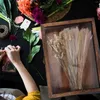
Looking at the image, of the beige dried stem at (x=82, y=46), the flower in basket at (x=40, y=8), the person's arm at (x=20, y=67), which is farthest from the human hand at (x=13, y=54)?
the beige dried stem at (x=82, y=46)

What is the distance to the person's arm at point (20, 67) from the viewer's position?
123cm

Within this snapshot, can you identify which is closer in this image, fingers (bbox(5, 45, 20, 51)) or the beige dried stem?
the beige dried stem

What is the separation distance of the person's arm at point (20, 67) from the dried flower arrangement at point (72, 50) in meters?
0.21

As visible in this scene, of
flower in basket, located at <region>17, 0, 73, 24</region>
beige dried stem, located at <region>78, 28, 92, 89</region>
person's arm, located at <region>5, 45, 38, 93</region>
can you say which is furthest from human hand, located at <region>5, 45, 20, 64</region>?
A: beige dried stem, located at <region>78, 28, 92, 89</region>

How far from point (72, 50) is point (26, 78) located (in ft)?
0.97

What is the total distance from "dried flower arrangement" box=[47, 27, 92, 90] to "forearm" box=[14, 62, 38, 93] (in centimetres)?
20

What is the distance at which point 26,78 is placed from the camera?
1245 mm

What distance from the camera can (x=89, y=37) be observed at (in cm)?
116

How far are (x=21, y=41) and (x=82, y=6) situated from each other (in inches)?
16.1

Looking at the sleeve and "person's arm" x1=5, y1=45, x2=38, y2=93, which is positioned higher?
"person's arm" x1=5, y1=45, x2=38, y2=93

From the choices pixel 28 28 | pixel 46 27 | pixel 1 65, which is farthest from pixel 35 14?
pixel 1 65

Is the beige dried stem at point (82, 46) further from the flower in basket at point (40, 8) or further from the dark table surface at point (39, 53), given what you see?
the flower in basket at point (40, 8)

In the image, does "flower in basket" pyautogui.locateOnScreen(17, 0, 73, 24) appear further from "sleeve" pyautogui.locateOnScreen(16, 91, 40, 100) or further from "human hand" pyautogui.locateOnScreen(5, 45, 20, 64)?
"sleeve" pyautogui.locateOnScreen(16, 91, 40, 100)

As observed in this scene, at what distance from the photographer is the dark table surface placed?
132 cm
